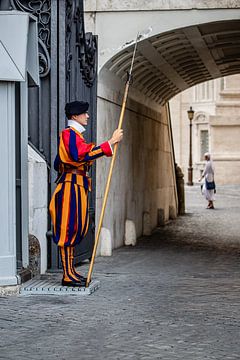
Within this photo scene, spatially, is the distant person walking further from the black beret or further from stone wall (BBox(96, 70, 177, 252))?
the black beret

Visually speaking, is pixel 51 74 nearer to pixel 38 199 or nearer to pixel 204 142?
pixel 38 199

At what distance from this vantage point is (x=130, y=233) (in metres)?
16.5

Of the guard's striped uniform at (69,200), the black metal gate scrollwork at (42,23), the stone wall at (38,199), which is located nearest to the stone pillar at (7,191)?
the guard's striped uniform at (69,200)

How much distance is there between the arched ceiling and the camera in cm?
1451

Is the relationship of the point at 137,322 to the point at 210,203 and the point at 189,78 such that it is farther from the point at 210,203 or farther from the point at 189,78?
the point at 210,203

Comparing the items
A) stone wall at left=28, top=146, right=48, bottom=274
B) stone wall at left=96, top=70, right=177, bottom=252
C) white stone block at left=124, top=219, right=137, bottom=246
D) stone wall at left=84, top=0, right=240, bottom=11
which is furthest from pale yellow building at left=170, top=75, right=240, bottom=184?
stone wall at left=28, top=146, right=48, bottom=274

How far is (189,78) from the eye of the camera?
2022cm

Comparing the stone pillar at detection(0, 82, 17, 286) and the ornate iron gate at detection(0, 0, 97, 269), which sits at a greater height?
the ornate iron gate at detection(0, 0, 97, 269)

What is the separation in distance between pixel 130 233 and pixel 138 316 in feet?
26.6

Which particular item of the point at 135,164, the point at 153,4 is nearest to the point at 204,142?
the point at 135,164

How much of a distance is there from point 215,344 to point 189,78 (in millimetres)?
13487

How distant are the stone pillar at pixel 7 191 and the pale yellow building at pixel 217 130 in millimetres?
35635

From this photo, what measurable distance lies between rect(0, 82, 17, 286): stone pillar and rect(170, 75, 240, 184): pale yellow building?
35635 millimetres

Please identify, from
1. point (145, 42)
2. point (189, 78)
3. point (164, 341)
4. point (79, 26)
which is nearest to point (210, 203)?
point (189, 78)
